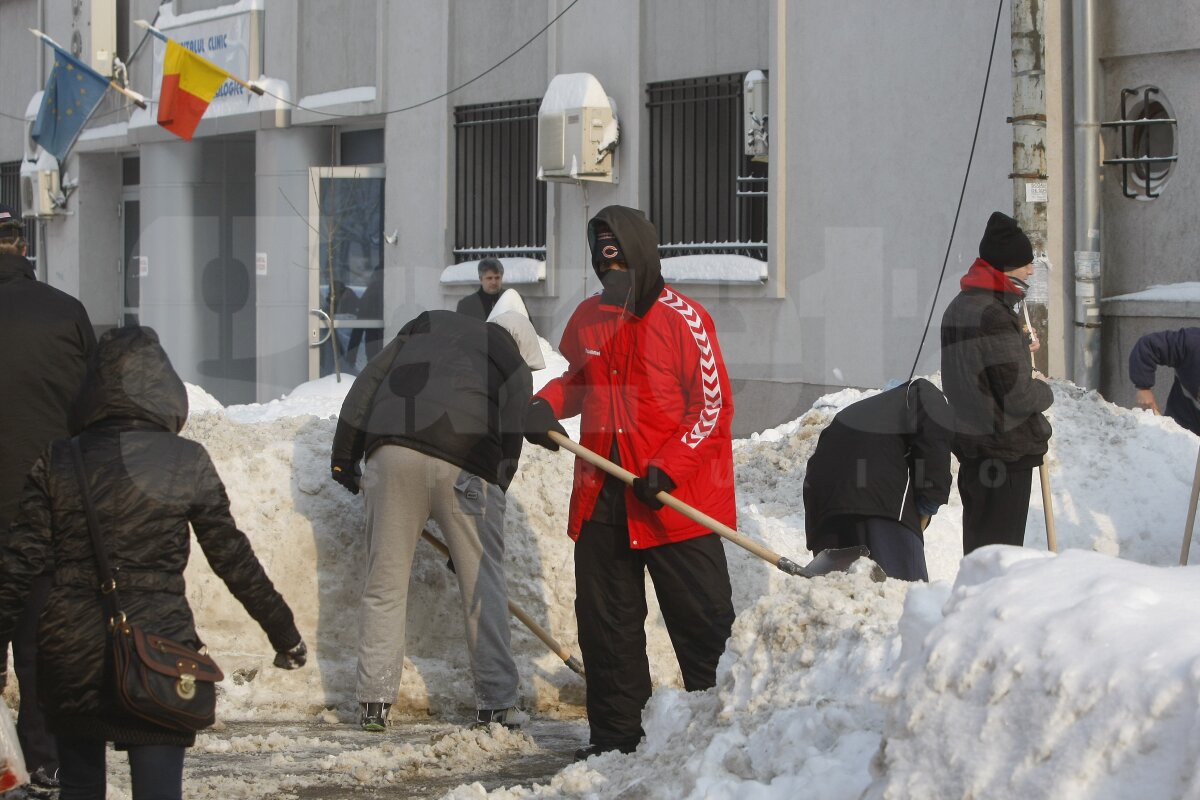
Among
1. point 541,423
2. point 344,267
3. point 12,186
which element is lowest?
point 541,423

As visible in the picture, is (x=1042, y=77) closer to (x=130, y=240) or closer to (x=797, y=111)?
(x=797, y=111)

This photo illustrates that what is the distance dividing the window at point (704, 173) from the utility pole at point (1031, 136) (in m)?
2.98

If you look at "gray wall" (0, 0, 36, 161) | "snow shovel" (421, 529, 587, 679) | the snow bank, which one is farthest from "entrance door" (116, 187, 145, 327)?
the snow bank

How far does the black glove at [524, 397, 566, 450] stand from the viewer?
5.74 meters

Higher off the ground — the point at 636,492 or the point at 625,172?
the point at 625,172

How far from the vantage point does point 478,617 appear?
6.21 metres

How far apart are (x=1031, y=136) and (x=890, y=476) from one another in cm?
527

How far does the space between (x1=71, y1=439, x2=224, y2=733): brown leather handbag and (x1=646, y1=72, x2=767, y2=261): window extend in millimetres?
9448

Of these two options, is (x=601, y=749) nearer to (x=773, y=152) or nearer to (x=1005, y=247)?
(x=1005, y=247)

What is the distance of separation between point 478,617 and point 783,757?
278cm

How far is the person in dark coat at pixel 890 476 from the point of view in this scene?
5703mm

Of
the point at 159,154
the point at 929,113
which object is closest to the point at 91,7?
the point at 159,154

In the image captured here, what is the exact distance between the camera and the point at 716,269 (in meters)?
13.1

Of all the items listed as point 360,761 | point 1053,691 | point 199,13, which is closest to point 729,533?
point 360,761
